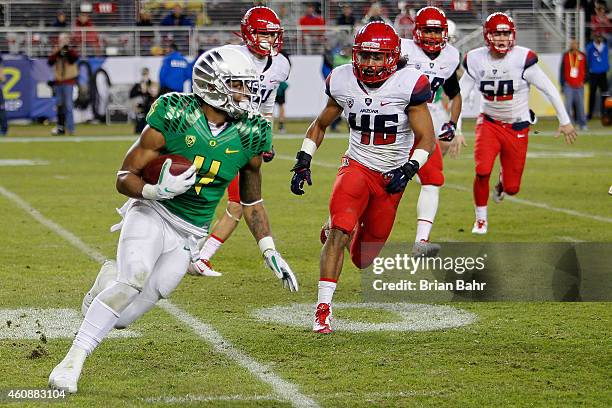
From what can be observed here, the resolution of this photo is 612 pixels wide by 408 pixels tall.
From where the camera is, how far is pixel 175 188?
182 inches

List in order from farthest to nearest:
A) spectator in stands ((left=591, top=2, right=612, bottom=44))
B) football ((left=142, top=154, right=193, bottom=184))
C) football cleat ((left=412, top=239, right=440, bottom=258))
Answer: spectator in stands ((left=591, top=2, right=612, bottom=44))
football cleat ((left=412, top=239, right=440, bottom=258))
football ((left=142, top=154, right=193, bottom=184))

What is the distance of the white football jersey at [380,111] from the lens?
6.29 metres

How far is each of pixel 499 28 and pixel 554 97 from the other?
714mm

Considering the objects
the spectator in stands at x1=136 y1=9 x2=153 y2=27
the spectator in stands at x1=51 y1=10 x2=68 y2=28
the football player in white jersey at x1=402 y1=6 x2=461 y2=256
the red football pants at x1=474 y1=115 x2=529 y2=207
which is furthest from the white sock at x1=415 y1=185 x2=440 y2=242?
the spectator in stands at x1=136 y1=9 x2=153 y2=27

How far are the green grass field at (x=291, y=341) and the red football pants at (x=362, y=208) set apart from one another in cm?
36

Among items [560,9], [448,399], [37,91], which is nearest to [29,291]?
[448,399]

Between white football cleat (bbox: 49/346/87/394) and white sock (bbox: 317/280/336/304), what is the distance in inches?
61.6

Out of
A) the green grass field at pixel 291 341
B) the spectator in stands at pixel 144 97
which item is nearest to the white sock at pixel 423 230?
the green grass field at pixel 291 341

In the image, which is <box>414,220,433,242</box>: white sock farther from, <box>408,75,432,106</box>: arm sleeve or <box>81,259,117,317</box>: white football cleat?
<box>81,259,117,317</box>: white football cleat

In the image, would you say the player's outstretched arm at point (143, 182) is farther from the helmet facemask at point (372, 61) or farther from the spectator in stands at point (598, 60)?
the spectator in stands at point (598, 60)

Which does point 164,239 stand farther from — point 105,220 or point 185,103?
point 105,220

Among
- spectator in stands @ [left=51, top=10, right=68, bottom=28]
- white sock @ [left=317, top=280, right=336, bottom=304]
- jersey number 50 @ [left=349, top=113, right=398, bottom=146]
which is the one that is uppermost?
spectator in stands @ [left=51, top=10, right=68, bottom=28]

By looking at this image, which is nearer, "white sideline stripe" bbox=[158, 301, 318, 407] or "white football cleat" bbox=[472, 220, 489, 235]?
"white sideline stripe" bbox=[158, 301, 318, 407]

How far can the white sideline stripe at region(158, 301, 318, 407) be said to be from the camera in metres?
4.60
